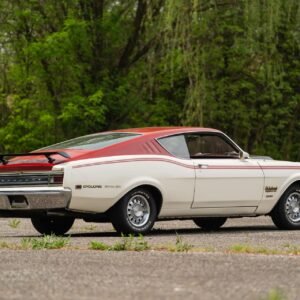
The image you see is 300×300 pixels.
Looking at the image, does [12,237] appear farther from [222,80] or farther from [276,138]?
[276,138]

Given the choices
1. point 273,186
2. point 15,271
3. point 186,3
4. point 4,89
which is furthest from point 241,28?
point 15,271

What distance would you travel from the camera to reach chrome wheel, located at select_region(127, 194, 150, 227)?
13.0 metres

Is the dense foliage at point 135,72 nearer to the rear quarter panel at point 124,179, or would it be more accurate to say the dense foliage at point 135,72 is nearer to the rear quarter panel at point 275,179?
the rear quarter panel at point 275,179

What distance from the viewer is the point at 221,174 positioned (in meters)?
13.9

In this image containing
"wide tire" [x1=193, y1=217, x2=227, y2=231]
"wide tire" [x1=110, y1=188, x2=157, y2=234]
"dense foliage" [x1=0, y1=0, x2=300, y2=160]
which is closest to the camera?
"wide tire" [x1=110, y1=188, x2=157, y2=234]

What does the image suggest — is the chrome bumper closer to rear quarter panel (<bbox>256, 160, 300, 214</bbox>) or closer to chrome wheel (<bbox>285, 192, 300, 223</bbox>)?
rear quarter panel (<bbox>256, 160, 300, 214</bbox>)

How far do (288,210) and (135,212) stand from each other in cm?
294

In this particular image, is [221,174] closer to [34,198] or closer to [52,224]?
[52,224]

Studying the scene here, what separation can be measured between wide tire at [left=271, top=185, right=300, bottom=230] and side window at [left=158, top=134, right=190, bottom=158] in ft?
6.44

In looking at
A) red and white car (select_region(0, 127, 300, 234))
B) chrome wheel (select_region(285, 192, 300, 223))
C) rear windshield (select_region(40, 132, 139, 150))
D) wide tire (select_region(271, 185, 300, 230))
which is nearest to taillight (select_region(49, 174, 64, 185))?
red and white car (select_region(0, 127, 300, 234))

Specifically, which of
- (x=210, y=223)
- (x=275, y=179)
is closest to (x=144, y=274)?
(x=275, y=179)

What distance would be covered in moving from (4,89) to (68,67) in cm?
372

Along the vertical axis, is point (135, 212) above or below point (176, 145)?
below

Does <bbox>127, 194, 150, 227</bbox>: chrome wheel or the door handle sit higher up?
the door handle
